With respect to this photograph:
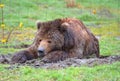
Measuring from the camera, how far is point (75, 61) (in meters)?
9.28

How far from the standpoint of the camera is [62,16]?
23.1 metres

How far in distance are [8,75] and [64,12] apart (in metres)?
16.3

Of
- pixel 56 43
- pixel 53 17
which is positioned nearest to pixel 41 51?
pixel 56 43

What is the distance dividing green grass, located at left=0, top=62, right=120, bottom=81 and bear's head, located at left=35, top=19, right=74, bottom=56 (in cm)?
150

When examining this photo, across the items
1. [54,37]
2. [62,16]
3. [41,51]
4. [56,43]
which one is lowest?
[62,16]

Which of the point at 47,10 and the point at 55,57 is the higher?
the point at 55,57

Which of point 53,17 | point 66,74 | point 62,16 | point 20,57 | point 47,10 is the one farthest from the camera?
point 47,10

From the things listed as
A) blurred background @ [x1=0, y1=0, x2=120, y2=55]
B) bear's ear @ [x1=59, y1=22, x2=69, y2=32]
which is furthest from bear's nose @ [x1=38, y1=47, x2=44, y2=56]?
blurred background @ [x1=0, y1=0, x2=120, y2=55]

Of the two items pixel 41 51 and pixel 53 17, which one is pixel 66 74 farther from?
pixel 53 17

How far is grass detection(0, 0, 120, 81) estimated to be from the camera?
8.03m

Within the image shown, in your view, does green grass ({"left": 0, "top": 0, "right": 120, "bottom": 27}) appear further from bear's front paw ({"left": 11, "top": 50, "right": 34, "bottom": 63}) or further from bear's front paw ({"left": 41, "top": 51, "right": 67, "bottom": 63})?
bear's front paw ({"left": 41, "top": 51, "right": 67, "bottom": 63})

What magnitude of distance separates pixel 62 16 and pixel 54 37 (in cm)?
1313

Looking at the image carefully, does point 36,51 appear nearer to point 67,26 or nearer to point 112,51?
point 67,26

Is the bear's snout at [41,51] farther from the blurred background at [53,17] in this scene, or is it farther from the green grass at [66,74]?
the blurred background at [53,17]
